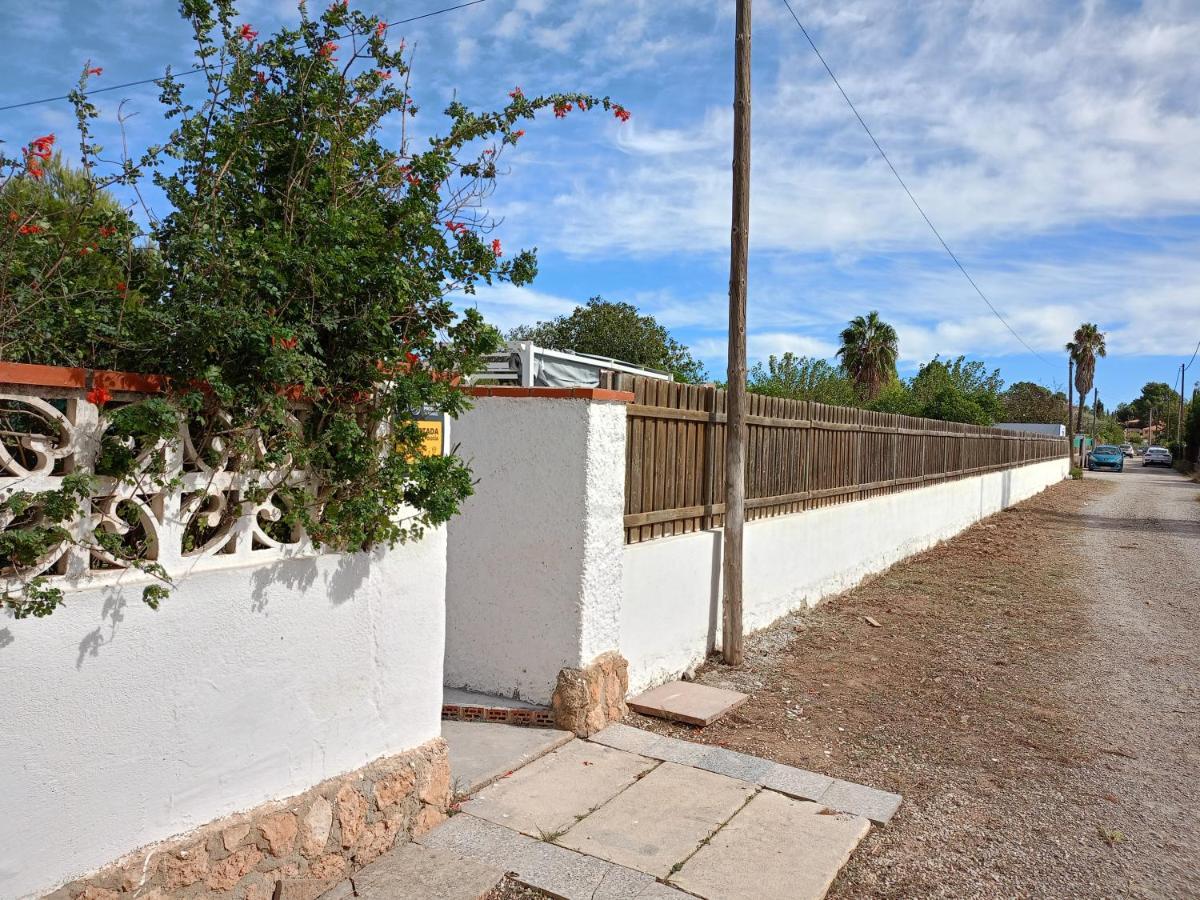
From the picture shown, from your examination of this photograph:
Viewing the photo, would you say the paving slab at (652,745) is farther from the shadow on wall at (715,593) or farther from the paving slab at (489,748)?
the shadow on wall at (715,593)

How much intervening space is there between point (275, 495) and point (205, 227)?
3.19 feet

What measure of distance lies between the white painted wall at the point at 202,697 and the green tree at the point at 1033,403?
228 ft

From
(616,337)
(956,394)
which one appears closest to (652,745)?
(616,337)

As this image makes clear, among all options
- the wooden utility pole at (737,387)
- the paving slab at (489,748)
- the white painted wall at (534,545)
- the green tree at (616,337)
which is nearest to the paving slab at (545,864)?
the paving slab at (489,748)

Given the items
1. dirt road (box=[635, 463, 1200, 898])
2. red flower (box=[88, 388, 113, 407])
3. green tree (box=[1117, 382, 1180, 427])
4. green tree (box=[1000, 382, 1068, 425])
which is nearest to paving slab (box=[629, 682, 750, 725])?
dirt road (box=[635, 463, 1200, 898])

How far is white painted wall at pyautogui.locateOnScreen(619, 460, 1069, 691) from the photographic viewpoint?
5.90 metres

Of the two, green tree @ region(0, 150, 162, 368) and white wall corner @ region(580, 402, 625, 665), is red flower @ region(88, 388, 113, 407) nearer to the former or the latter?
green tree @ region(0, 150, 162, 368)

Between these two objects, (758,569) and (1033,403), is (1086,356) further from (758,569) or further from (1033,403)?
(758,569)

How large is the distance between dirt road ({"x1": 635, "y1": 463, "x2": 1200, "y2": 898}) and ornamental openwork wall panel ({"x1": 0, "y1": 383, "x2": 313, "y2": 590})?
2.88 meters

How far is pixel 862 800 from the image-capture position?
Answer: 14.8 ft

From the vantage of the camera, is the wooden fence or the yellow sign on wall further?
the wooden fence

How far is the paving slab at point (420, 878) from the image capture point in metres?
3.32

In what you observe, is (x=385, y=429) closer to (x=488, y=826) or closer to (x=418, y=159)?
(x=418, y=159)

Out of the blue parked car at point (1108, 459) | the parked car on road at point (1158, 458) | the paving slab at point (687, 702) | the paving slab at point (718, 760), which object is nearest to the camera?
the paving slab at point (718, 760)
